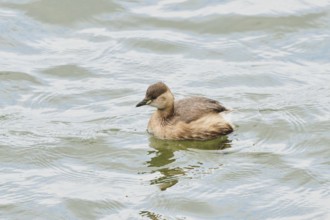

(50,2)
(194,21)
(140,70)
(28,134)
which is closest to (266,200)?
(28,134)

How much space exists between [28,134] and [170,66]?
2742 mm

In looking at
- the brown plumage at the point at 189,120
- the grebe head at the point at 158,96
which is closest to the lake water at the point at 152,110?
the brown plumage at the point at 189,120

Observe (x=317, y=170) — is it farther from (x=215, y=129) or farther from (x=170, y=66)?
(x=170, y=66)

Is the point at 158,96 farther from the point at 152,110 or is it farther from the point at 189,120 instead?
the point at 152,110

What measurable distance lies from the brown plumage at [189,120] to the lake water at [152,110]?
0.43 feet

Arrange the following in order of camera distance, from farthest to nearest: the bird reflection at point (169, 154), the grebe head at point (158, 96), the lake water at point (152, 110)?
1. the grebe head at point (158, 96)
2. the bird reflection at point (169, 154)
3. the lake water at point (152, 110)

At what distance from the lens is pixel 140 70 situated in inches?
529

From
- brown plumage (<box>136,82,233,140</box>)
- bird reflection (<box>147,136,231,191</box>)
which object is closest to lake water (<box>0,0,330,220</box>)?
bird reflection (<box>147,136,231,191</box>)

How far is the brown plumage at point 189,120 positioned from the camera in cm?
1174

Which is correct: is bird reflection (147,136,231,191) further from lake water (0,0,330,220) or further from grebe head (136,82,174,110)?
grebe head (136,82,174,110)

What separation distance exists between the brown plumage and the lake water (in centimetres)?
13

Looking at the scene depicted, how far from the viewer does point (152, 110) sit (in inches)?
500

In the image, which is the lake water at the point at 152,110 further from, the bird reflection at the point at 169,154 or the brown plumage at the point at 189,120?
the brown plumage at the point at 189,120

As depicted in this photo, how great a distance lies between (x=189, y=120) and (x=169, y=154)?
66 cm
